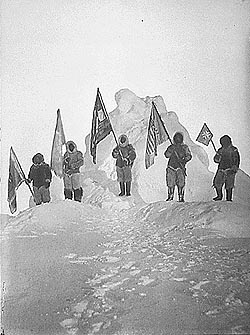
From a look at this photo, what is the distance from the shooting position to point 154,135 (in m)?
2.14

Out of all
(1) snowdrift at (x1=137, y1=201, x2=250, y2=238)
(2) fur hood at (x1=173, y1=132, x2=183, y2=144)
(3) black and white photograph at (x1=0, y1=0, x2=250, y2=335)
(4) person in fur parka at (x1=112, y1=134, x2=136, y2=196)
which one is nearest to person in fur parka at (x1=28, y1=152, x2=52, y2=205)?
(3) black and white photograph at (x1=0, y1=0, x2=250, y2=335)

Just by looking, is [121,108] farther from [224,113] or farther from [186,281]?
[186,281]

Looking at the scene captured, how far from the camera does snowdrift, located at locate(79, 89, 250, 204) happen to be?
2.13 metres

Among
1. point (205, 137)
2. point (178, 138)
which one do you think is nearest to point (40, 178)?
point (178, 138)

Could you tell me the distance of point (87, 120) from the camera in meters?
2.12

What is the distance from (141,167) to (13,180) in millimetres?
516

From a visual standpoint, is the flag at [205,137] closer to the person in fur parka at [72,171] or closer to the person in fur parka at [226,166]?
the person in fur parka at [226,166]

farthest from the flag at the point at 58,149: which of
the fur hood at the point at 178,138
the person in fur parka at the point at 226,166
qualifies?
the person in fur parka at the point at 226,166

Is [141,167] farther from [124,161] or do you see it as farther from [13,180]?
[13,180]

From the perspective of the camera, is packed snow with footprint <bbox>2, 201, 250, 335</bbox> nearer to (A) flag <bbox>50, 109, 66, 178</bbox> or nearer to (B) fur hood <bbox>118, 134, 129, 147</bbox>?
(A) flag <bbox>50, 109, 66, 178</bbox>

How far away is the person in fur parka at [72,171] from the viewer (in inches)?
83.3

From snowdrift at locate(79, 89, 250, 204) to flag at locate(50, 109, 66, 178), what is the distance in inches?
3.8

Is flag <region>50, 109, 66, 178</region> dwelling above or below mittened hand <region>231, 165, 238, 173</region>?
above

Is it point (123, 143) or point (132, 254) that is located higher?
point (123, 143)
